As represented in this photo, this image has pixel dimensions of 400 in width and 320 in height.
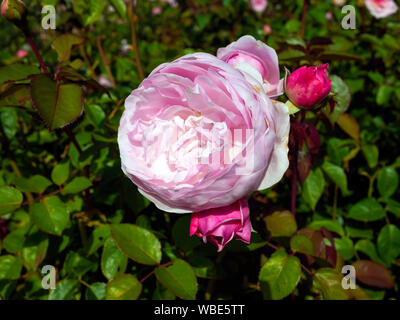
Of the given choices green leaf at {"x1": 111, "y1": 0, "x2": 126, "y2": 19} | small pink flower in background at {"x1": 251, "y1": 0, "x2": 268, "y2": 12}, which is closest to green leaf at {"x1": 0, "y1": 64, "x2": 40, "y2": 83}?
green leaf at {"x1": 111, "y1": 0, "x2": 126, "y2": 19}

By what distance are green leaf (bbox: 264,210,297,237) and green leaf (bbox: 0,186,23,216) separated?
55 centimetres

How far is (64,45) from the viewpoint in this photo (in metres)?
0.81

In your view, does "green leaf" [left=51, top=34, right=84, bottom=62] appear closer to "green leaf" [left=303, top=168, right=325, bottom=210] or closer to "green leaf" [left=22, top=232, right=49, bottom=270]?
"green leaf" [left=22, top=232, right=49, bottom=270]

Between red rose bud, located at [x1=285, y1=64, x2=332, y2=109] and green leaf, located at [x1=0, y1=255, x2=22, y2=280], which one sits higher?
red rose bud, located at [x1=285, y1=64, x2=332, y2=109]

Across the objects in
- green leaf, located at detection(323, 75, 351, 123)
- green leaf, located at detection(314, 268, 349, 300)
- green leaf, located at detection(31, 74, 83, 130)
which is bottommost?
green leaf, located at detection(314, 268, 349, 300)

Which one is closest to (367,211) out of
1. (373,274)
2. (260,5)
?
(373,274)

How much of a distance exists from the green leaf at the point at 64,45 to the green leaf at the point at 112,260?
1.45 feet

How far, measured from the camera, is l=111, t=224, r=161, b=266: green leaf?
69 centimetres

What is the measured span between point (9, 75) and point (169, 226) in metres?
0.56

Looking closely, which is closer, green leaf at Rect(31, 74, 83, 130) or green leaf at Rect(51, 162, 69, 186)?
green leaf at Rect(31, 74, 83, 130)

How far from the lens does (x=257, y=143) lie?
46 cm

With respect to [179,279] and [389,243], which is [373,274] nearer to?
[389,243]

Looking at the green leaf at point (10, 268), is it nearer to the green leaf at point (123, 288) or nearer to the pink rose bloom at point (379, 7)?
the green leaf at point (123, 288)

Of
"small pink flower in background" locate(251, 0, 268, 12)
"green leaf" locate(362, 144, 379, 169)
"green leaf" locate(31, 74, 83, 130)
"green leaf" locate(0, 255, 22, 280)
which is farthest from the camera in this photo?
"small pink flower in background" locate(251, 0, 268, 12)
